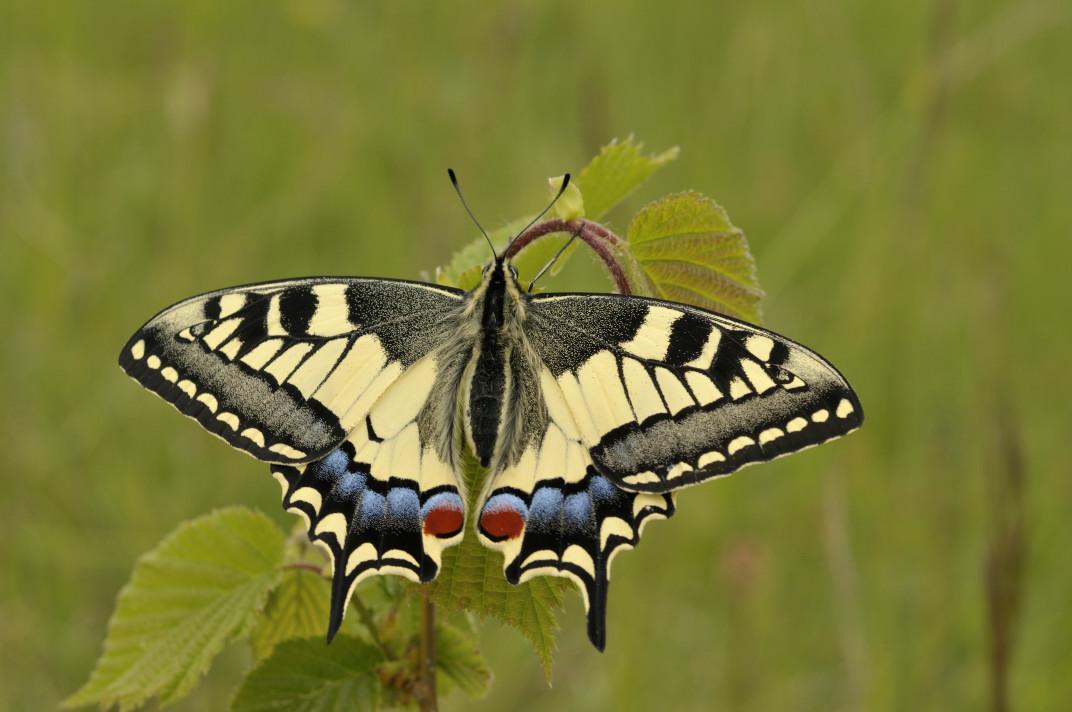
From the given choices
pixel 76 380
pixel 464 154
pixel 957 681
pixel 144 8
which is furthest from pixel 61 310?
pixel 957 681

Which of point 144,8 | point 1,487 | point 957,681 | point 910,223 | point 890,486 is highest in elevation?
point 144,8

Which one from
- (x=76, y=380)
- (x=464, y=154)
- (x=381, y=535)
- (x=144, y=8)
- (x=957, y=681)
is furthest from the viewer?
(x=144, y=8)

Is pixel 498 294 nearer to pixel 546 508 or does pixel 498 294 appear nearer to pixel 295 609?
pixel 546 508

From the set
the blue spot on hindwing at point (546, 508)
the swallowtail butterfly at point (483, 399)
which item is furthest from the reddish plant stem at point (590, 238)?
the blue spot on hindwing at point (546, 508)

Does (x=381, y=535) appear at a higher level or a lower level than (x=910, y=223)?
lower

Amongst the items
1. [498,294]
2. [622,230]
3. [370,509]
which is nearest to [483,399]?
[498,294]

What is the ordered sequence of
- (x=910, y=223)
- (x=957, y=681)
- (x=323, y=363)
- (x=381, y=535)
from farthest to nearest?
(x=910, y=223), (x=957, y=681), (x=323, y=363), (x=381, y=535)

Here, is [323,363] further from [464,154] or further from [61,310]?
[464,154]
